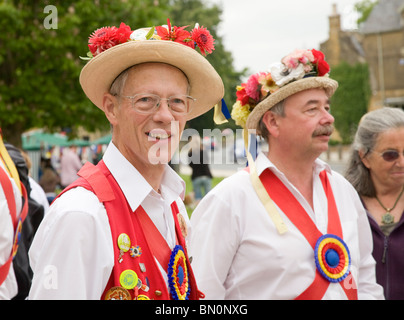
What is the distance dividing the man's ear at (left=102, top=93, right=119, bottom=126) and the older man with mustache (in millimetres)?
933

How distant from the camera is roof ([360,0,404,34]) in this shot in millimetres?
47875

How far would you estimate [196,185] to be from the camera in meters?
13.3

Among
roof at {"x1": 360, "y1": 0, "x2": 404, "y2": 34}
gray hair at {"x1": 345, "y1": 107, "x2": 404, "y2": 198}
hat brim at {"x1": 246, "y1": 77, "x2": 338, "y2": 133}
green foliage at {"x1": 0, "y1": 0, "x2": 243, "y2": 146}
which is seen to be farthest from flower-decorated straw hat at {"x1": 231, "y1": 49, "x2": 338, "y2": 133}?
roof at {"x1": 360, "y1": 0, "x2": 404, "y2": 34}

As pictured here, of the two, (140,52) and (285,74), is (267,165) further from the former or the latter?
(140,52)

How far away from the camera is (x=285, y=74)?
10.7 feet

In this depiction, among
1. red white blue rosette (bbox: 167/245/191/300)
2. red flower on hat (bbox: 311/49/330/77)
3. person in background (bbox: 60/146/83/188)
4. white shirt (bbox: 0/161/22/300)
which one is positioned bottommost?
red white blue rosette (bbox: 167/245/191/300)

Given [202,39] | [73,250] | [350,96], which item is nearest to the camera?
[73,250]

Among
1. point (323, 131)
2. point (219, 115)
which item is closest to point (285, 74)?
point (323, 131)

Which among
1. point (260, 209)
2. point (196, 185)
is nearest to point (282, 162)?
point (260, 209)

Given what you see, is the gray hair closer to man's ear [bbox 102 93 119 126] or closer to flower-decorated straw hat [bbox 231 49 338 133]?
flower-decorated straw hat [bbox 231 49 338 133]

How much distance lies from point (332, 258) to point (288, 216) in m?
0.32

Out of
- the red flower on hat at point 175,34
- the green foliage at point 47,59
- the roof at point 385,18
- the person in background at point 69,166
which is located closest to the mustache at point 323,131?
the red flower on hat at point 175,34

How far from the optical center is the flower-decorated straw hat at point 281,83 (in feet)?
10.4
